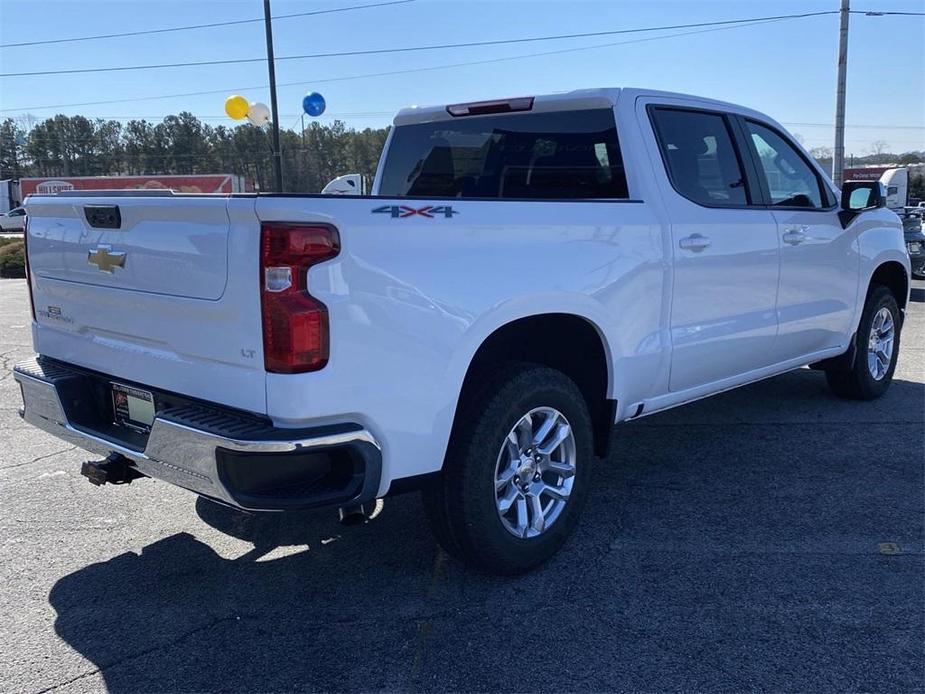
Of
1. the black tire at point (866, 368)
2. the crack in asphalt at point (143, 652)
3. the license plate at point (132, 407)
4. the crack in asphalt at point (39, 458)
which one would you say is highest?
the license plate at point (132, 407)

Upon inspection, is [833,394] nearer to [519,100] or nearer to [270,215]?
[519,100]

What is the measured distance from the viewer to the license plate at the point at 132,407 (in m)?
3.13

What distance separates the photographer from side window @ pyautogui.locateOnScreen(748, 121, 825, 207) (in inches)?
192

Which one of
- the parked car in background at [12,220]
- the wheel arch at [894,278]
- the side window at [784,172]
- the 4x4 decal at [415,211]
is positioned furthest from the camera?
the parked car in background at [12,220]

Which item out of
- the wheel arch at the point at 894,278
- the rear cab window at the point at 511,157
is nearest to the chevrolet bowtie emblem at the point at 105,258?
the rear cab window at the point at 511,157

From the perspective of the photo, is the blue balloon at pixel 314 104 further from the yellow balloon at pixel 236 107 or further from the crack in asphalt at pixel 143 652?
the crack in asphalt at pixel 143 652

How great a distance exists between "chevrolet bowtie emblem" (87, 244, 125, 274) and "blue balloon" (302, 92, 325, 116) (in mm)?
15297

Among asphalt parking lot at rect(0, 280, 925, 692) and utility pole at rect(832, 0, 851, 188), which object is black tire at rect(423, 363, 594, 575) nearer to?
asphalt parking lot at rect(0, 280, 925, 692)

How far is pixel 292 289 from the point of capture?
260 centimetres

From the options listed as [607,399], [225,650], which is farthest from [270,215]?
[607,399]

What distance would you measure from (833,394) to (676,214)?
327cm

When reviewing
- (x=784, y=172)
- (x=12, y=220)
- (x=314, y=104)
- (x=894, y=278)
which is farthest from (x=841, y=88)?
(x=12, y=220)

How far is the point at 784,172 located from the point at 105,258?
3938 mm

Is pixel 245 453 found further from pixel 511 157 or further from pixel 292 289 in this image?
pixel 511 157
